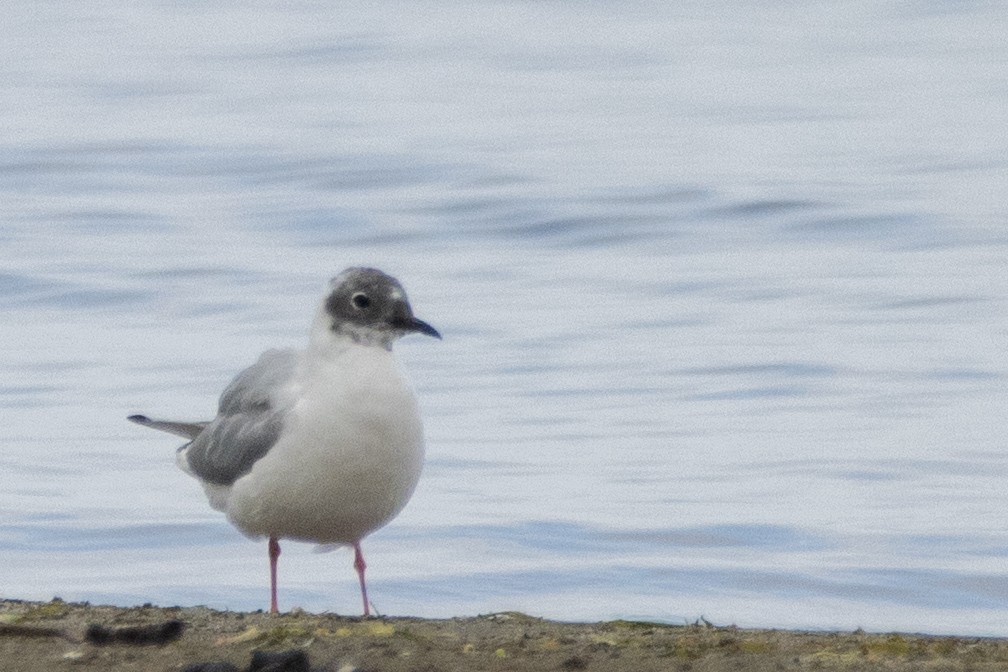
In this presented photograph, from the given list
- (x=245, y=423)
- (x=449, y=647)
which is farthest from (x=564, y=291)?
(x=449, y=647)

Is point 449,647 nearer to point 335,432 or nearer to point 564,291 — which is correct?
point 335,432

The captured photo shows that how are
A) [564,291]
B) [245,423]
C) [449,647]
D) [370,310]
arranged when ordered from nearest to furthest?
[449,647], [370,310], [245,423], [564,291]

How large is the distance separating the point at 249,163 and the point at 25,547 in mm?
11892

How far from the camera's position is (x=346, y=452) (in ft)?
23.5

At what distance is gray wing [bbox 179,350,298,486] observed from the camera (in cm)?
748

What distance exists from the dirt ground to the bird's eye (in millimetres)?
1272

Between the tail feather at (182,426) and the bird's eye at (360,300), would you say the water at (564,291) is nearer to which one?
the tail feather at (182,426)

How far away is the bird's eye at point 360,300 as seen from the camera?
24.3ft

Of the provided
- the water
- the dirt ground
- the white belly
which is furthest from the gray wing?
the water

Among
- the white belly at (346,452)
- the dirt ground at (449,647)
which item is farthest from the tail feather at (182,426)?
the dirt ground at (449,647)

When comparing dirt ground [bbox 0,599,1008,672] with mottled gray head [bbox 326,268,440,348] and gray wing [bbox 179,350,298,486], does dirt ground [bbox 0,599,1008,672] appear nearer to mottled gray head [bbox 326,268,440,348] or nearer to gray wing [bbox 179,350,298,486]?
gray wing [bbox 179,350,298,486]

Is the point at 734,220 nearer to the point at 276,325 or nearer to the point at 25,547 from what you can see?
→ the point at 276,325

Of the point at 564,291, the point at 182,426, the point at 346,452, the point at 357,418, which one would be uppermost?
the point at 564,291

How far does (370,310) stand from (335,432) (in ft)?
1.53
